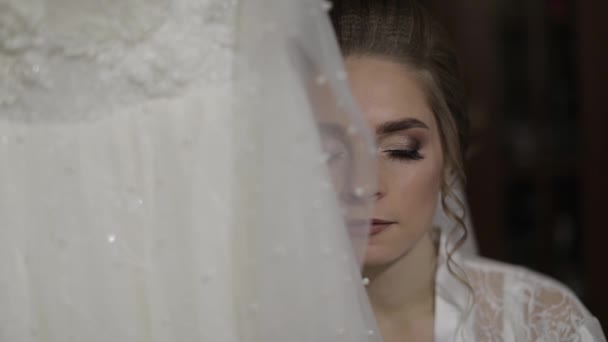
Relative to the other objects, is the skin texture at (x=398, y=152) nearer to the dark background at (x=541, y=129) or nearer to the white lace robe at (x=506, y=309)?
the white lace robe at (x=506, y=309)

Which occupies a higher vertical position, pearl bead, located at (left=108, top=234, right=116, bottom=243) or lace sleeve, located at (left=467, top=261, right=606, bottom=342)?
pearl bead, located at (left=108, top=234, right=116, bottom=243)

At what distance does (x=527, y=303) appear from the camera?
3.01ft

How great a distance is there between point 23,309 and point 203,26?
33cm

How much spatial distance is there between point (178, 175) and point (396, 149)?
32 centimetres

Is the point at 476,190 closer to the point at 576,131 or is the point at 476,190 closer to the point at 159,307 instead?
the point at 576,131

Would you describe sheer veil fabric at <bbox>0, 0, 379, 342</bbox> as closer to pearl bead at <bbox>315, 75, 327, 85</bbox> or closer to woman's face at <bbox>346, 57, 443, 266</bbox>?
pearl bead at <bbox>315, 75, 327, 85</bbox>

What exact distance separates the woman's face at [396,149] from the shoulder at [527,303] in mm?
193

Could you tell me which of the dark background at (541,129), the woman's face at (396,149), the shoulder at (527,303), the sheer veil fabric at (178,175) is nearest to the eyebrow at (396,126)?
the woman's face at (396,149)

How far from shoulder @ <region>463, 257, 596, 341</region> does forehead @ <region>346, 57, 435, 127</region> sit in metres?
0.29

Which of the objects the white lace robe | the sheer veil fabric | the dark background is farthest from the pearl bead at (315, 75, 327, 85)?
the dark background

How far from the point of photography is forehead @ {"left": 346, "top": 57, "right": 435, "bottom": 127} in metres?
0.76

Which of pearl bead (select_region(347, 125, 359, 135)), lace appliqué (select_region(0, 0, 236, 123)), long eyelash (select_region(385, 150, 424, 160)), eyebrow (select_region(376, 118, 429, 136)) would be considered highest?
lace appliqué (select_region(0, 0, 236, 123))

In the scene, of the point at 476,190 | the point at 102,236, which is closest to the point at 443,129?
the point at 102,236

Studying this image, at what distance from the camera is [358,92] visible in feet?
2.54
